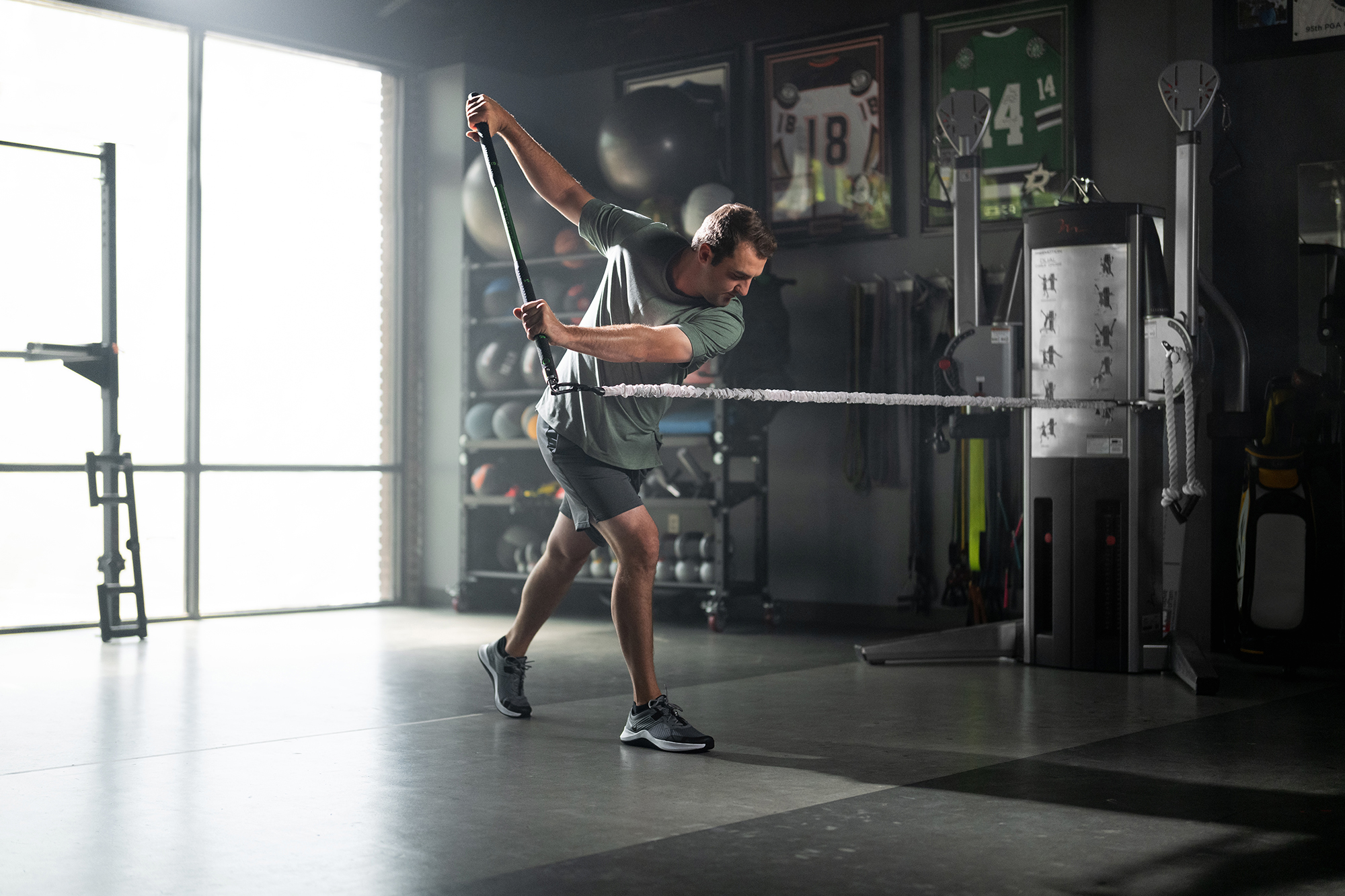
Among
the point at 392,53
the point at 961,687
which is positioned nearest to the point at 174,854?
the point at 961,687

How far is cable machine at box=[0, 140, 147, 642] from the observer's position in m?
6.12

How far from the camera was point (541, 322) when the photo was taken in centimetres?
302

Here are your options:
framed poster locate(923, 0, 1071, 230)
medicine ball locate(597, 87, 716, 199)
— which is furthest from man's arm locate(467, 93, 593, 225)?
medicine ball locate(597, 87, 716, 199)

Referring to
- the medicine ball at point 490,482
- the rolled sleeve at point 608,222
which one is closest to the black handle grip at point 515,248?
the rolled sleeve at point 608,222

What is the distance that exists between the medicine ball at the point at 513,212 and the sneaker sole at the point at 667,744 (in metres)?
4.12

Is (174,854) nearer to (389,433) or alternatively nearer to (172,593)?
(172,593)

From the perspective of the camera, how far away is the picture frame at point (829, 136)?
666 centimetres

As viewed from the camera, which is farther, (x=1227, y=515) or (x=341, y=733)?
(x=1227, y=515)

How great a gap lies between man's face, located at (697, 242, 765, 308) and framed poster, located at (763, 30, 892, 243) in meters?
3.36

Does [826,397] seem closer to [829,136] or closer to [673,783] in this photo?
[673,783]

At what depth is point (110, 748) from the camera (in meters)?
3.60

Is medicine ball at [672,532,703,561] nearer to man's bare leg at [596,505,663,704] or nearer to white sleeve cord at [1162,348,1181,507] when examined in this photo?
white sleeve cord at [1162,348,1181,507]

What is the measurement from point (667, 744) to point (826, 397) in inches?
40.8

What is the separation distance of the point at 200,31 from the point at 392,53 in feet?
3.90
